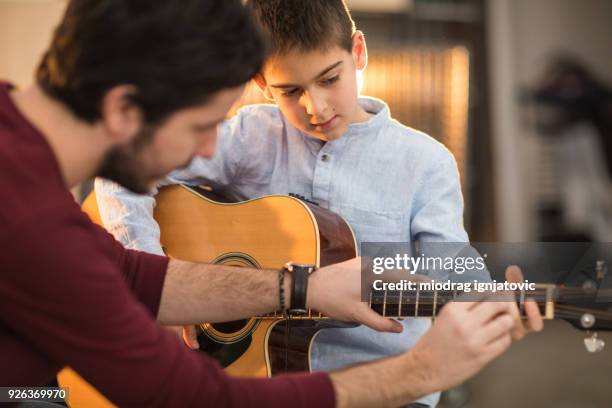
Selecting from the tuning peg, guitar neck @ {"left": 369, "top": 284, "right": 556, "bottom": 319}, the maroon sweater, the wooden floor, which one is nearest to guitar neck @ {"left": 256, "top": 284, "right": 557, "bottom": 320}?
guitar neck @ {"left": 369, "top": 284, "right": 556, "bottom": 319}

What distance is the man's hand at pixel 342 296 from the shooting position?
1610 mm

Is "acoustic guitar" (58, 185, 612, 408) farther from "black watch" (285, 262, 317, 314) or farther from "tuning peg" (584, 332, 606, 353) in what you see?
"tuning peg" (584, 332, 606, 353)

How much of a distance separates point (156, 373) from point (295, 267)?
1.85 feet

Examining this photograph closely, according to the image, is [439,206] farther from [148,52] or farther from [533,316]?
[148,52]

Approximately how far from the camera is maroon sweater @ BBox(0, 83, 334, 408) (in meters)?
1.12

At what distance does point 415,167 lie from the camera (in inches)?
76.2

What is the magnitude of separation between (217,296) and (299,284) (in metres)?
0.18

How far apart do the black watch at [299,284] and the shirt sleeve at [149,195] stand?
15.2 inches

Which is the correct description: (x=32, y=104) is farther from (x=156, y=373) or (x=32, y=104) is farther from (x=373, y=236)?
(x=373, y=236)

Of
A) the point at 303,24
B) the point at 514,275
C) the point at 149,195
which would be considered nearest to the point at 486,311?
the point at 514,275

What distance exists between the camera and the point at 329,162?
77.7 inches

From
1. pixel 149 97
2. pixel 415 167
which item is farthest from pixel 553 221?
pixel 149 97

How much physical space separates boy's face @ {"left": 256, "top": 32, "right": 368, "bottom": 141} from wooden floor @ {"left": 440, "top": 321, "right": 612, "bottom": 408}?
2.13 metres

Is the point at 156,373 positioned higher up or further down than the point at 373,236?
higher up
